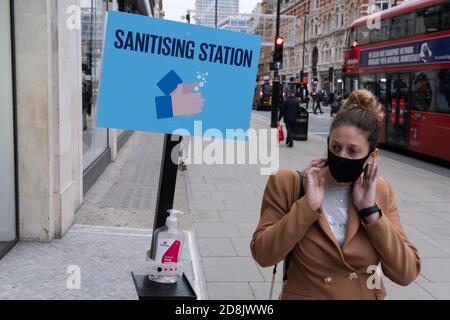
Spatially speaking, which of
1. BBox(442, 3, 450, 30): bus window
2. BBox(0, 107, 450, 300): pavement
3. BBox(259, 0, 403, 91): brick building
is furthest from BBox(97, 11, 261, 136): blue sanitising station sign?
BBox(259, 0, 403, 91): brick building

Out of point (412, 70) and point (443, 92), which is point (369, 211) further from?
point (412, 70)

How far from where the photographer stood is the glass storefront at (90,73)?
9359mm

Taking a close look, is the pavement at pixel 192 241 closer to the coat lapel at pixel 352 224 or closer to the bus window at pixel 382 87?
the coat lapel at pixel 352 224

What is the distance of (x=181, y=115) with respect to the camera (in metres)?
2.63

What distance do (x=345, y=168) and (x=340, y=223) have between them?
252mm

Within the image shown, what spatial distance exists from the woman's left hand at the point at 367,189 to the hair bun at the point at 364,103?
0.72 ft

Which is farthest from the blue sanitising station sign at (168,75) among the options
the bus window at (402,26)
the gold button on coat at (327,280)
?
the bus window at (402,26)

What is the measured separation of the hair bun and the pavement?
2.72 meters

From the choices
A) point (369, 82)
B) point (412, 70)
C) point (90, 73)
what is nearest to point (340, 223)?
point (90, 73)

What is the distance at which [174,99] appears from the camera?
8.61ft

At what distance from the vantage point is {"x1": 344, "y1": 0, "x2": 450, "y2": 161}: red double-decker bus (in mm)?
13180
